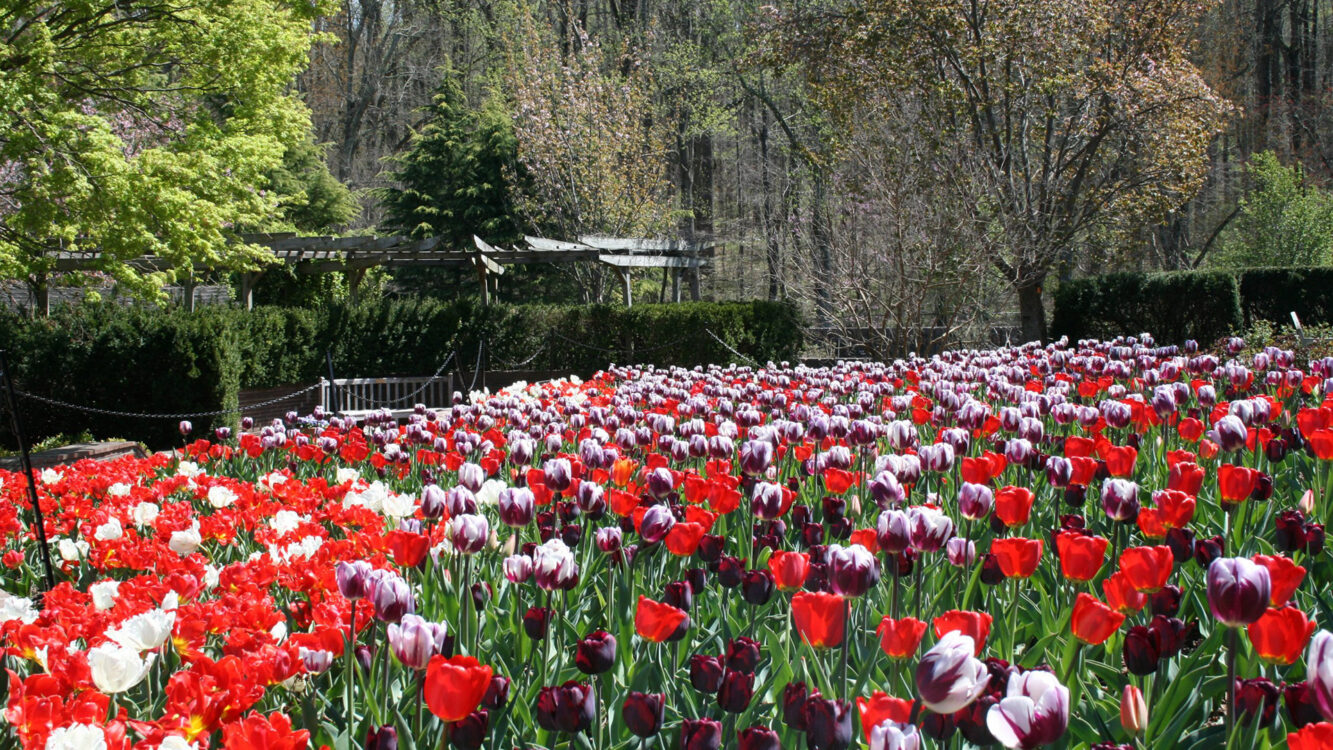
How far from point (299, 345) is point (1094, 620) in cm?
1421

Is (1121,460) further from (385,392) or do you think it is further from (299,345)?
(385,392)

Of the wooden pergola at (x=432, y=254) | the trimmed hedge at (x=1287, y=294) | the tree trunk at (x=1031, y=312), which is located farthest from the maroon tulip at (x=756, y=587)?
the trimmed hedge at (x=1287, y=294)

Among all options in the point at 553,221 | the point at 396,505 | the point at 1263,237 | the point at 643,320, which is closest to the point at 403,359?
the point at 643,320

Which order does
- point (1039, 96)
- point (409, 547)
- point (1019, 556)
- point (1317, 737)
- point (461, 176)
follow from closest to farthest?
1. point (1317, 737)
2. point (1019, 556)
3. point (409, 547)
4. point (1039, 96)
5. point (461, 176)

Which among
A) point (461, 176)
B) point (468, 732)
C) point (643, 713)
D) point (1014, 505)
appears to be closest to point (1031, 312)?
point (461, 176)

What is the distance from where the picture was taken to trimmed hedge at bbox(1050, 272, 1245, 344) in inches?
688

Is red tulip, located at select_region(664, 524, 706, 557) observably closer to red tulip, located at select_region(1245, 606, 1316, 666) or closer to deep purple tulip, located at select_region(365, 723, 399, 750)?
deep purple tulip, located at select_region(365, 723, 399, 750)

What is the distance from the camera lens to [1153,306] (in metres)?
18.1

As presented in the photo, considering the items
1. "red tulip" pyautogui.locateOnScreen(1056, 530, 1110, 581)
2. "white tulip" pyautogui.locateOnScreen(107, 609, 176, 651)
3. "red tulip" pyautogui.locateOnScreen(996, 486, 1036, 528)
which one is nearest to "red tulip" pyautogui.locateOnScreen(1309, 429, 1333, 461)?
"red tulip" pyautogui.locateOnScreen(996, 486, 1036, 528)

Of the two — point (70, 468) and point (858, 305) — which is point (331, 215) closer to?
point (858, 305)

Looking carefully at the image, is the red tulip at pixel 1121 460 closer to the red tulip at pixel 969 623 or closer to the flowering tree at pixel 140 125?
the red tulip at pixel 969 623

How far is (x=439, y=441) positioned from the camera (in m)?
4.57

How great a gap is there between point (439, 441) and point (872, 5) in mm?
15305

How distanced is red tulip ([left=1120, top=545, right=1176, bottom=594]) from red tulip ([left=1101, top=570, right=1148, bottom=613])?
0.05 feet
